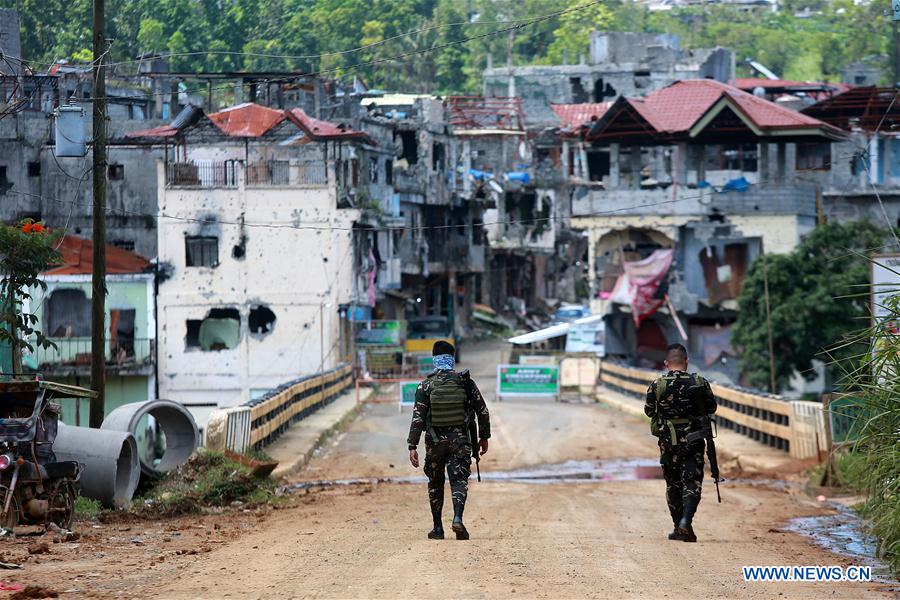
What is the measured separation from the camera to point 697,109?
5678 cm

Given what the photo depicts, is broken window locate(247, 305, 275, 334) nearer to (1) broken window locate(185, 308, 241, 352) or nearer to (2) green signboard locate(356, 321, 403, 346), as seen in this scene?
(1) broken window locate(185, 308, 241, 352)

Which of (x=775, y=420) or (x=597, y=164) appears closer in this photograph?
(x=775, y=420)

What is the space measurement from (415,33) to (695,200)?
512 inches

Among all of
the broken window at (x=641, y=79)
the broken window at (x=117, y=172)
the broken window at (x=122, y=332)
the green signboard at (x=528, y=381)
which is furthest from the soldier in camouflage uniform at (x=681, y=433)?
the broken window at (x=641, y=79)

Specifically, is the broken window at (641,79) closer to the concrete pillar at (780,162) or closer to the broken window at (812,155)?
the broken window at (812,155)

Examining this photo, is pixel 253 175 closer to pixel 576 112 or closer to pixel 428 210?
pixel 428 210

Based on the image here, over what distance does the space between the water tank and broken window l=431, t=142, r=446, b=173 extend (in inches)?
1866

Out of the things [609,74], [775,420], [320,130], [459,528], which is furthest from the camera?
[609,74]

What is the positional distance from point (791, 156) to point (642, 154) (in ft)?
19.4

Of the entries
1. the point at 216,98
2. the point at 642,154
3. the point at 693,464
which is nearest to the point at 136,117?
the point at 216,98

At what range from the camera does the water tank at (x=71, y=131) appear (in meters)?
24.0

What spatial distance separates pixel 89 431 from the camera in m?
17.5

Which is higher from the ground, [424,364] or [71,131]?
[71,131]

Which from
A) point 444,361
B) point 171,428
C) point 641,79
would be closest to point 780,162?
point 641,79
